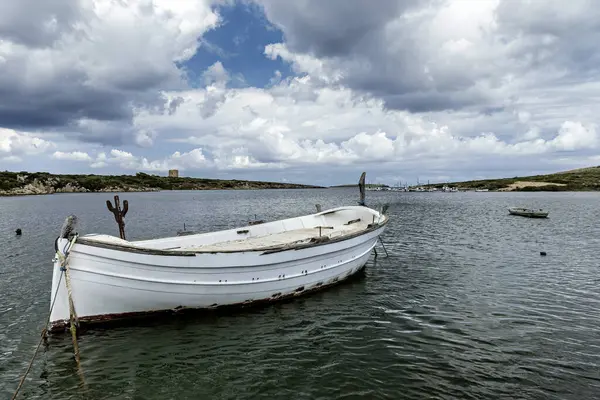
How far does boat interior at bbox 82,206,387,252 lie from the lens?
561 inches

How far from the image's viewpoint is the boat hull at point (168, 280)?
11.0 m

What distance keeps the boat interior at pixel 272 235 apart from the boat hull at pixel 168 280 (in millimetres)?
433

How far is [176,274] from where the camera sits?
1194 centimetres

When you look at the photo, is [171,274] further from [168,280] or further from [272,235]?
[272,235]

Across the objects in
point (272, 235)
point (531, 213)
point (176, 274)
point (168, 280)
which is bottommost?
point (531, 213)

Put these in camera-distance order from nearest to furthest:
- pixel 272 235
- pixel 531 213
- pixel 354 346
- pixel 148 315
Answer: pixel 354 346 < pixel 148 315 < pixel 272 235 < pixel 531 213

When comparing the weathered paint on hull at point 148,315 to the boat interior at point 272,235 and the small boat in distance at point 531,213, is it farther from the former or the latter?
the small boat in distance at point 531,213

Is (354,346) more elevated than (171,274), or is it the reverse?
(171,274)

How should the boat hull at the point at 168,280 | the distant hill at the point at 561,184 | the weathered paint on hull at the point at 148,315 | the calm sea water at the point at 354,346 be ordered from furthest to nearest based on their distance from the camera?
the distant hill at the point at 561,184
the weathered paint on hull at the point at 148,315
the boat hull at the point at 168,280
the calm sea water at the point at 354,346

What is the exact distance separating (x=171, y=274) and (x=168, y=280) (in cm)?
23

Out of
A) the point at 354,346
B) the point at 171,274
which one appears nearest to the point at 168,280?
the point at 171,274

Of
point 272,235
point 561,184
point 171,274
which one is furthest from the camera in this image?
point 561,184

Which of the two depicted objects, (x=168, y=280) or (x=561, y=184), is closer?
(x=168, y=280)

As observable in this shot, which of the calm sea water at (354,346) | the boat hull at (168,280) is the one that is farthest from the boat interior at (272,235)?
the calm sea water at (354,346)
